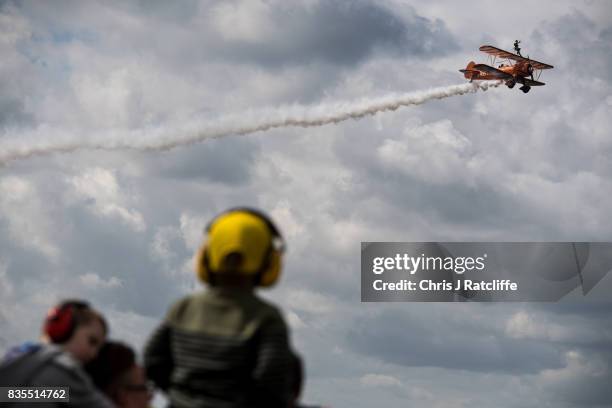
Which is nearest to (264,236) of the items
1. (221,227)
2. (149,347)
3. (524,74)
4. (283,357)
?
(221,227)

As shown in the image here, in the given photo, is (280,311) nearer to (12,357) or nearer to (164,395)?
(164,395)

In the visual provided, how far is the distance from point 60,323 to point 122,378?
1325 mm

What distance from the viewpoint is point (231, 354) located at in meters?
8.84

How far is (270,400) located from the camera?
885cm

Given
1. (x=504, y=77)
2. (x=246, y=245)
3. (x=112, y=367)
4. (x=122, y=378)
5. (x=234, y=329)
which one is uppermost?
(x=504, y=77)

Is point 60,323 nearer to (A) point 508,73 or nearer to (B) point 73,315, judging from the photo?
(B) point 73,315

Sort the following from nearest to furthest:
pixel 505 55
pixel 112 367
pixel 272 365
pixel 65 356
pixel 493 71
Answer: pixel 272 365
pixel 65 356
pixel 112 367
pixel 493 71
pixel 505 55

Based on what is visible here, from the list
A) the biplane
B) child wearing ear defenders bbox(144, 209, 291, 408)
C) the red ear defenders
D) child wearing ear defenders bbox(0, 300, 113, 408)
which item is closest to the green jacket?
child wearing ear defenders bbox(144, 209, 291, 408)

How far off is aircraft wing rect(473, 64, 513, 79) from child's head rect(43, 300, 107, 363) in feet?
315

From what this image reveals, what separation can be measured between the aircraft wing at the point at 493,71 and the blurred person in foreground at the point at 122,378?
95432mm

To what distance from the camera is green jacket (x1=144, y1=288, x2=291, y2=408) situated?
877 cm

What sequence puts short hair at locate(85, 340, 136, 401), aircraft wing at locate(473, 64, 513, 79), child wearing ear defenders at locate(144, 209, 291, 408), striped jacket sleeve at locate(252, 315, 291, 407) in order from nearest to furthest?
striped jacket sleeve at locate(252, 315, 291, 407) < child wearing ear defenders at locate(144, 209, 291, 408) < short hair at locate(85, 340, 136, 401) < aircraft wing at locate(473, 64, 513, 79)

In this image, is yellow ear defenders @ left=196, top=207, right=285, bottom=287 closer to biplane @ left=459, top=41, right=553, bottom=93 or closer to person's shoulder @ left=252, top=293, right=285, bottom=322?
person's shoulder @ left=252, top=293, right=285, bottom=322

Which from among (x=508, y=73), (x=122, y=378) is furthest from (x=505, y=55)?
(x=122, y=378)
